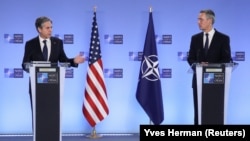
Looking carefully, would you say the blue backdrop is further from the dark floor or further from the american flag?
the american flag

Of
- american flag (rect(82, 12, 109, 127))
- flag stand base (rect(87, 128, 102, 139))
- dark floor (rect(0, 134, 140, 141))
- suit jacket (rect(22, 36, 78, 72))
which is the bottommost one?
dark floor (rect(0, 134, 140, 141))

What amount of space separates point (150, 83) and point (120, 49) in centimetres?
76

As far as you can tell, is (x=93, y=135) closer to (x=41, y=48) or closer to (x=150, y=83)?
(x=150, y=83)

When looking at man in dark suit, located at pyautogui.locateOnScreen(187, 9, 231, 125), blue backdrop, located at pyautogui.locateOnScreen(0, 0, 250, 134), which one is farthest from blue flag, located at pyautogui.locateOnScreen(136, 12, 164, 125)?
man in dark suit, located at pyautogui.locateOnScreen(187, 9, 231, 125)

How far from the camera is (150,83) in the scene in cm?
592

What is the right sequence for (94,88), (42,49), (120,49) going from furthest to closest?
1. (120,49)
2. (94,88)
3. (42,49)

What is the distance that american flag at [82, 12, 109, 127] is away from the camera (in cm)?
583

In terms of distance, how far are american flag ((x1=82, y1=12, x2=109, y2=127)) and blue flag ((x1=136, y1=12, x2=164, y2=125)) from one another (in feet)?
1.89

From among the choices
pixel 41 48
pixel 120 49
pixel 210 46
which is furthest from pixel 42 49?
pixel 120 49

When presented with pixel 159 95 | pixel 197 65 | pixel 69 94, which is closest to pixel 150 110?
pixel 159 95

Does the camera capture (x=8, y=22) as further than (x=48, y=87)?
Yes

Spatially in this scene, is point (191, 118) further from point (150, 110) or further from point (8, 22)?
point (8, 22)

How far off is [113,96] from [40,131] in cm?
249

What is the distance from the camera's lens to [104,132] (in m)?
6.27
